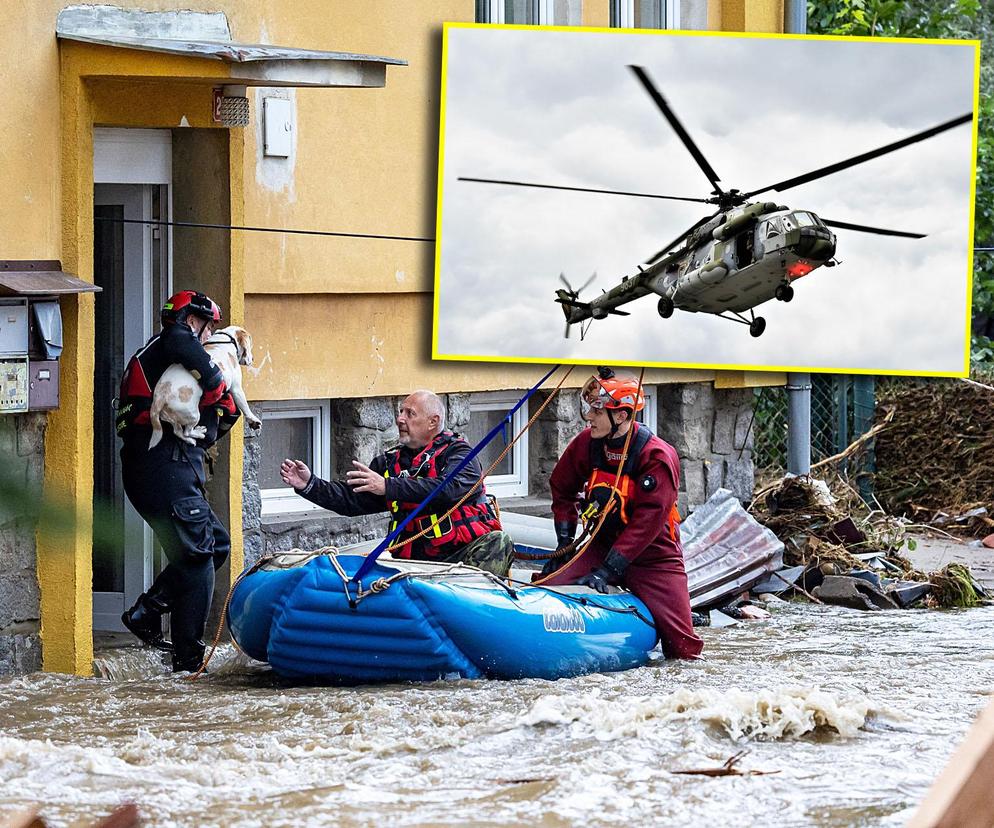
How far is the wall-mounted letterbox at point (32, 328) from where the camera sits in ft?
19.7

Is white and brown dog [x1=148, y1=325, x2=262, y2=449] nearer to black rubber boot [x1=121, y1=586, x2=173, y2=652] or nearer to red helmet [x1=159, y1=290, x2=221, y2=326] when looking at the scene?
red helmet [x1=159, y1=290, x2=221, y2=326]

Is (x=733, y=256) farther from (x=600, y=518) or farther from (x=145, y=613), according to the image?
(x=145, y=613)

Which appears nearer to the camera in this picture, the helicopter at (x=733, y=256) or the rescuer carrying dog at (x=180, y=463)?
the helicopter at (x=733, y=256)

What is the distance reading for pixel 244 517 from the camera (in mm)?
8023

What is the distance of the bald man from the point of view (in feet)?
22.8

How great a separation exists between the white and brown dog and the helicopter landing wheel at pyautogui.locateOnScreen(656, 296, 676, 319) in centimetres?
271

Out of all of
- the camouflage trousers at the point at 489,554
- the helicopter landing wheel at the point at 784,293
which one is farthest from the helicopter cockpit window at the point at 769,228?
the camouflage trousers at the point at 489,554

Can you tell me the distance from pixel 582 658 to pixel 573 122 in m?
2.41

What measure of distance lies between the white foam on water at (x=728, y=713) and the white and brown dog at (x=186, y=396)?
2230mm

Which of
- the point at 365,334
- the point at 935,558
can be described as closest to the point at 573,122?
the point at 365,334

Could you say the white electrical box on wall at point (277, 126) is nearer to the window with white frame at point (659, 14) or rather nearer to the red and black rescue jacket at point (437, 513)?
the red and black rescue jacket at point (437, 513)

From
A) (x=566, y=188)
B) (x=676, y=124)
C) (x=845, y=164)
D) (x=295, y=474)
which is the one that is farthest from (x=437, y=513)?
(x=845, y=164)

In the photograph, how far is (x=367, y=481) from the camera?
6750 mm

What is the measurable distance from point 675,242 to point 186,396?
271 centimetres
